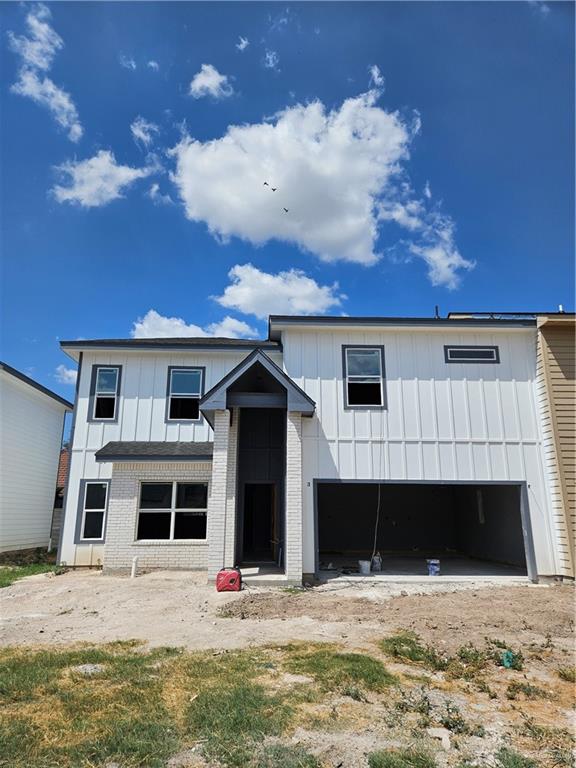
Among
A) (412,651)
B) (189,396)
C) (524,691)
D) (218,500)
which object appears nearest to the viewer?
(524,691)

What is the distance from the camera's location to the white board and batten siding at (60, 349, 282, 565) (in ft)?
47.2

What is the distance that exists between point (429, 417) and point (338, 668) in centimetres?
841

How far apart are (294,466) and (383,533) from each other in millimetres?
8924

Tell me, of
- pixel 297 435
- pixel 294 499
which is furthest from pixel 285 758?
pixel 297 435

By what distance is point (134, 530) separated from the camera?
13.0 metres

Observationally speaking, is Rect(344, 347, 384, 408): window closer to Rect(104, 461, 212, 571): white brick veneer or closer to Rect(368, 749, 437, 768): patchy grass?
Rect(104, 461, 212, 571): white brick veneer

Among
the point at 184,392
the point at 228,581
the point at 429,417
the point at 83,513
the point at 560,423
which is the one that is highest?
the point at 184,392

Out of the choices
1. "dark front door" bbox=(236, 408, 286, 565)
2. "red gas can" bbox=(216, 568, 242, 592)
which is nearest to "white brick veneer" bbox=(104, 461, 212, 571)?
"dark front door" bbox=(236, 408, 286, 565)

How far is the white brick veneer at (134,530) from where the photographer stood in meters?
12.8

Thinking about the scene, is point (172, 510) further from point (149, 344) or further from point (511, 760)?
point (511, 760)

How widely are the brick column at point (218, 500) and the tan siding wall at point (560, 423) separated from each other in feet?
28.0

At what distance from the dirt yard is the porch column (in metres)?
0.83

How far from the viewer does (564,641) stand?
683 cm

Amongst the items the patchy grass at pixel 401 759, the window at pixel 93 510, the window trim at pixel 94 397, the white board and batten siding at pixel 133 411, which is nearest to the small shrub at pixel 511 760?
the patchy grass at pixel 401 759
